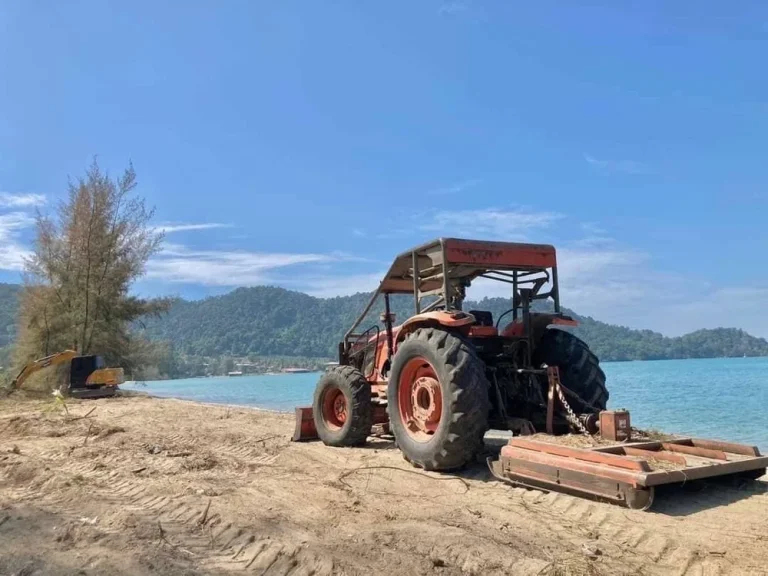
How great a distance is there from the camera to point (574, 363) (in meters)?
6.60

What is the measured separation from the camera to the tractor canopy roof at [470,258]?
6.27 meters

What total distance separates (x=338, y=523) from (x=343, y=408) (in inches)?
162

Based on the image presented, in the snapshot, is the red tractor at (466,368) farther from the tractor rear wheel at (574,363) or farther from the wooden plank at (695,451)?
the wooden plank at (695,451)

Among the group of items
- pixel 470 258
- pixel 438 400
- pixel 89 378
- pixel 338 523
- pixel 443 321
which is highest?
pixel 470 258

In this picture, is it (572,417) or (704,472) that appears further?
(572,417)

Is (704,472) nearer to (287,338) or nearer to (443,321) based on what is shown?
(443,321)

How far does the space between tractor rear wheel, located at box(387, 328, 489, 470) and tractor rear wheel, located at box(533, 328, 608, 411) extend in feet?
4.81

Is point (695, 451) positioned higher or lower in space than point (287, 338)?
lower

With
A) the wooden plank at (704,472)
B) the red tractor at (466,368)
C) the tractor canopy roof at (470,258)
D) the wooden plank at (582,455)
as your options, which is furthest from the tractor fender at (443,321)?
the wooden plank at (704,472)

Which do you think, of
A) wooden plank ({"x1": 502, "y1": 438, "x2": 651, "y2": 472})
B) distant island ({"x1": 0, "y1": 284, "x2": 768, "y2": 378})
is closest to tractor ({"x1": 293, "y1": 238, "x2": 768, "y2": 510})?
wooden plank ({"x1": 502, "y1": 438, "x2": 651, "y2": 472})

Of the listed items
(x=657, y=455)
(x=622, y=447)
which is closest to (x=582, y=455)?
(x=622, y=447)

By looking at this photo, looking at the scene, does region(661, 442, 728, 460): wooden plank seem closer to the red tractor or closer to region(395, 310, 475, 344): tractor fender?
the red tractor

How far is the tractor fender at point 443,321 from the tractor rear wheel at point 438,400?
0.12m

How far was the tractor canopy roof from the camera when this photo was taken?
20.6 ft
